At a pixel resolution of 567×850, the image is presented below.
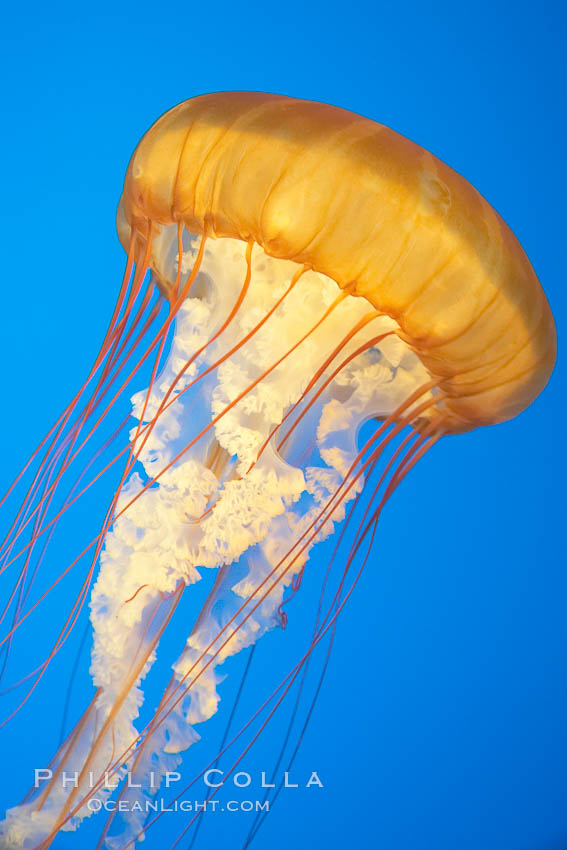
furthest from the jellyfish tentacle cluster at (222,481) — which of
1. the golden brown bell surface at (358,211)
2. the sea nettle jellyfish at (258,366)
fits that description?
the golden brown bell surface at (358,211)

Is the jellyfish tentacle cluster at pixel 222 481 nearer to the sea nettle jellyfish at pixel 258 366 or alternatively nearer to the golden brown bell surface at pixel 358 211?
the sea nettle jellyfish at pixel 258 366

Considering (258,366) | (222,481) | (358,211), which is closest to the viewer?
(358,211)

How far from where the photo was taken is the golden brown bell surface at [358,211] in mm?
1875

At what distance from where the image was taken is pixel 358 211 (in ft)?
6.15

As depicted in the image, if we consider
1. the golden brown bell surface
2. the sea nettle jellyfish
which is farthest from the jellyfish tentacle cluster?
the golden brown bell surface

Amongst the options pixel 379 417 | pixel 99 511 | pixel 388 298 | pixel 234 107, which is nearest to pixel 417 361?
pixel 379 417

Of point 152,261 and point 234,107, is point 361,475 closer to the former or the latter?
point 152,261

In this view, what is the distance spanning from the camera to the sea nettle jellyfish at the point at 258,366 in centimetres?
190

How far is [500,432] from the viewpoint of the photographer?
495 cm

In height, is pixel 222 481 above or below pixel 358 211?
below

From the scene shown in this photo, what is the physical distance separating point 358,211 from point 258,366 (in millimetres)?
645

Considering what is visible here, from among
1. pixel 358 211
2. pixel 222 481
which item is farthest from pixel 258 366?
pixel 358 211

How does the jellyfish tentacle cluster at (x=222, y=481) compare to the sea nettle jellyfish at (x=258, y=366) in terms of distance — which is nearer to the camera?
the sea nettle jellyfish at (x=258, y=366)

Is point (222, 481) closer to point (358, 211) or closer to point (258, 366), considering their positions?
point (258, 366)
